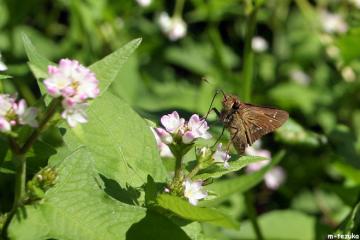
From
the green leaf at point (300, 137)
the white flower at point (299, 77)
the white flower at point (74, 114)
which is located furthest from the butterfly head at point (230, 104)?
the white flower at point (299, 77)

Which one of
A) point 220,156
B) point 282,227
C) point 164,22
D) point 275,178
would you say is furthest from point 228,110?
point 164,22

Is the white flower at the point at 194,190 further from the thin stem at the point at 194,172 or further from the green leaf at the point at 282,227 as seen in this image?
the green leaf at the point at 282,227

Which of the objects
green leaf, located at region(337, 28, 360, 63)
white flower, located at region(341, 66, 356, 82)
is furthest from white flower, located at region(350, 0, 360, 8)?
green leaf, located at region(337, 28, 360, 63)

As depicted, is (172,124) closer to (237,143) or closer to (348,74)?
(237,143)

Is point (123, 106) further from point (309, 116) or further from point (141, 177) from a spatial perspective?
point (309, 116)

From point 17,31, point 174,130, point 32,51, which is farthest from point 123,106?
point 17,31
